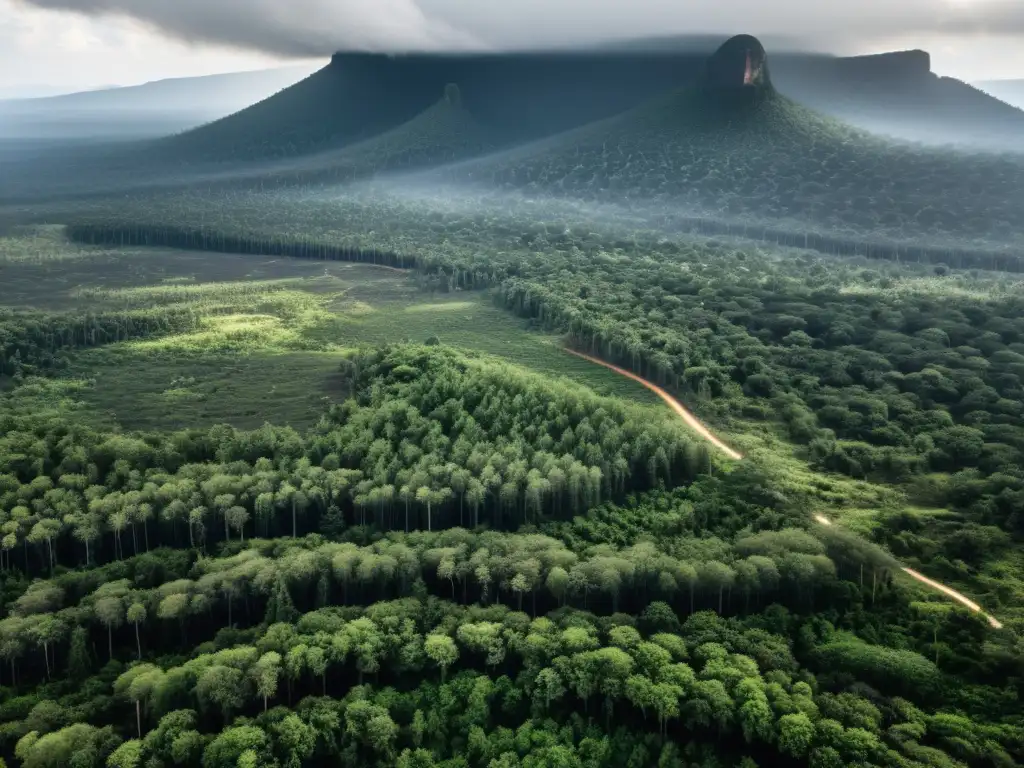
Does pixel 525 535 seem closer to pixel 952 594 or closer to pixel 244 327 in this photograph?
pixel 952 594

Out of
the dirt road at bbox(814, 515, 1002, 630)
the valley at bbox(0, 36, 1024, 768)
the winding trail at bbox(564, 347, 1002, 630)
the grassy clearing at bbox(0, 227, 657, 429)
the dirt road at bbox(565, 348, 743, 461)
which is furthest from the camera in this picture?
the grassy clearing at bbox(0, 227, 657, 429)

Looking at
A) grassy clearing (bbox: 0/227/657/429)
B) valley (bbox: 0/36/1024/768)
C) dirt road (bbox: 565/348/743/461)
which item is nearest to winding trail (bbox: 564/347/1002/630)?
dirt road (bbox: 565/348/743/461)

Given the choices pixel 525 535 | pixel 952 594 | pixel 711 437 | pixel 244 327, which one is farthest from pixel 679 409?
pixel 244 327

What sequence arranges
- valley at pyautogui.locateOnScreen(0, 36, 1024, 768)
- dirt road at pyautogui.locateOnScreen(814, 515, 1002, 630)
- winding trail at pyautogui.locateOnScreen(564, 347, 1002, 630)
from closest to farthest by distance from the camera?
valley at pyautogui.locateOnScreen(0, 36, 1024, 768) < dirt road at pyautogui.locateOnScreen(814, 515, 1002, 630) < winding trail at pyautogui.locateOnScreen(564, 347, 1002, 630)

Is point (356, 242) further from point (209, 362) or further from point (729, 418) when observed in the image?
point (729, 418)

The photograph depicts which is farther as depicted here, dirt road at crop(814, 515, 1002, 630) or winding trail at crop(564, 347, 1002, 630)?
winding trail at crop(564, 347, 1002, 630)

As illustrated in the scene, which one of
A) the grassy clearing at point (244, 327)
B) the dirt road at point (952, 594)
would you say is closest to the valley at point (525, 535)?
the dirt road at point (952, 594)

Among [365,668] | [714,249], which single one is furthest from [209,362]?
[714,249]

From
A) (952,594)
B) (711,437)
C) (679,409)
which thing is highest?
(679,409)

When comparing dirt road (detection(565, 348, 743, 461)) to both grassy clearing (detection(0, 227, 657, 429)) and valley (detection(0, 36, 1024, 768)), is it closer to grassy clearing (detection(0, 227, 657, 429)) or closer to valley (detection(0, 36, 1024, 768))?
valley (detection(0, 36, 1024, 768))
